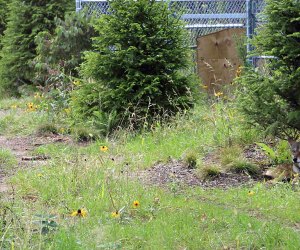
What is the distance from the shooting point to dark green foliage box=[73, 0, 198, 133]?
978 centimetres

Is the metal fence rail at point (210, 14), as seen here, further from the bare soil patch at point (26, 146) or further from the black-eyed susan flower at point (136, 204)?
the black-eyed susan flower at point (136, 204)

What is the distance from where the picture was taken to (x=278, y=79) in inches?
288

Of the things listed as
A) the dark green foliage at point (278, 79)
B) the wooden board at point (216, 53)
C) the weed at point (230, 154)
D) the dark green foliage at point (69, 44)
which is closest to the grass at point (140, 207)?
the weed at point (230, 154)

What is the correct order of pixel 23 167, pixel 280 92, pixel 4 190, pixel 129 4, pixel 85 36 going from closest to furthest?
pixel 4 190, pixel 280 92, pixel 23 167, pixel 129 4, pixel 85 36

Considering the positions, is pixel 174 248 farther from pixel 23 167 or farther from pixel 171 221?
pixel 23 167

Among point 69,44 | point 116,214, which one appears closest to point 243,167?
point 116,214

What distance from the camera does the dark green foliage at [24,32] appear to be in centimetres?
1627

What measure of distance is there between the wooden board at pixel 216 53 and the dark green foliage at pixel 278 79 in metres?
6.22

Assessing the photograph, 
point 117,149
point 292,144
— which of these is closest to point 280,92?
point 292,144

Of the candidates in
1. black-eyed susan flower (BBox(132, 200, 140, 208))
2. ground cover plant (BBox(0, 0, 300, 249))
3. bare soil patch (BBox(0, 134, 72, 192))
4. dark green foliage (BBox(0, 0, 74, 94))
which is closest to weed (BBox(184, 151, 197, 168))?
ground cover plant (BBox(0, 0, 300, 249))

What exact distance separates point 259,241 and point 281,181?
194cm

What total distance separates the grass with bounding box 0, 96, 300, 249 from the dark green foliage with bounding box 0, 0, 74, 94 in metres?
8.06

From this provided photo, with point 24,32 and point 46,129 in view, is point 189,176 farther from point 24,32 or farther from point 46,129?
point 24,32

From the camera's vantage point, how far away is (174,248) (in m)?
5.01
